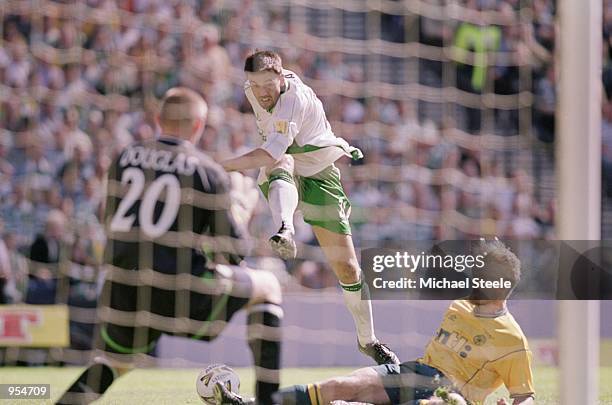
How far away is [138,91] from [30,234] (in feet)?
3.34

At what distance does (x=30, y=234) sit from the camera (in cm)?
541

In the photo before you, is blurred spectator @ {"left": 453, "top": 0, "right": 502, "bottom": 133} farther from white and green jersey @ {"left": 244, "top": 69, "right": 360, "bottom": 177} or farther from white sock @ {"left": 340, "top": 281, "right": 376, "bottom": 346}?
white sock @ {"left": 340, "top": 281, "right": 376, "bottom": 346}

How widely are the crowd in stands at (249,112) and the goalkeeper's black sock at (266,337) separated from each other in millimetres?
301

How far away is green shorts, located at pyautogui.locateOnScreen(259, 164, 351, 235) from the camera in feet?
13.1

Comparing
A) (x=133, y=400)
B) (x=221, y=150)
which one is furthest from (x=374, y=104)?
(x=133, y=400)

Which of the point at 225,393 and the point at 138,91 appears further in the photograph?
the point at 138,91

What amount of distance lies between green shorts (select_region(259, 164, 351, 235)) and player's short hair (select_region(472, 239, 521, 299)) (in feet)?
1.89

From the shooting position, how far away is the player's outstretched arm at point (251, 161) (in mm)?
3875

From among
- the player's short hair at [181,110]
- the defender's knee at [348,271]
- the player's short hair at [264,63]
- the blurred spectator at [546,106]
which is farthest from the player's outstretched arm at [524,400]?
the player's short hair at [181,110]

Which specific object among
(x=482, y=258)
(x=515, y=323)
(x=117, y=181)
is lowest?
(x=515, y=323)

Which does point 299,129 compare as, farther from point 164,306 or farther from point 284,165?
point 164,306

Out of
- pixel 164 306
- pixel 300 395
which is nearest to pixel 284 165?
pixel 164 306

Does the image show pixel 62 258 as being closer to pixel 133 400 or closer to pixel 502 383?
pixel 133 400

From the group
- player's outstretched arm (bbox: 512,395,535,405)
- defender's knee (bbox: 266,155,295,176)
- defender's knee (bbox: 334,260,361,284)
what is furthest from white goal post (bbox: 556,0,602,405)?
defender's knee (bbox: 266,155,295,176)
